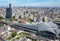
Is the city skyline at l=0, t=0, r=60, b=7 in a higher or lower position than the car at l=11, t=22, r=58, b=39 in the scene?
higher

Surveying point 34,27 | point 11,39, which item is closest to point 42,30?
point 34,27

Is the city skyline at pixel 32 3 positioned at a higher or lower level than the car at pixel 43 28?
higher

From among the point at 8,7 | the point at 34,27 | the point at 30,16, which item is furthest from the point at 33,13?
the point at 8,7

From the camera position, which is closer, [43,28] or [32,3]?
[43,28]

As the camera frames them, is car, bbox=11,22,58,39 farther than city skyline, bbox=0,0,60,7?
No

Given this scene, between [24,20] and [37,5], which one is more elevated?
[37,5]

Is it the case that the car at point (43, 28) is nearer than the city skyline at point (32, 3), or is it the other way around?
the car at point (43, 28)

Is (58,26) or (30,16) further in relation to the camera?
(30,16)

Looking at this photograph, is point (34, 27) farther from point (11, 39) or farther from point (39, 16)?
point (11, 39)

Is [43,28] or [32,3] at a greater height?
[32,3]

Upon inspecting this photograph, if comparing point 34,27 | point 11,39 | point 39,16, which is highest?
point 39,16
